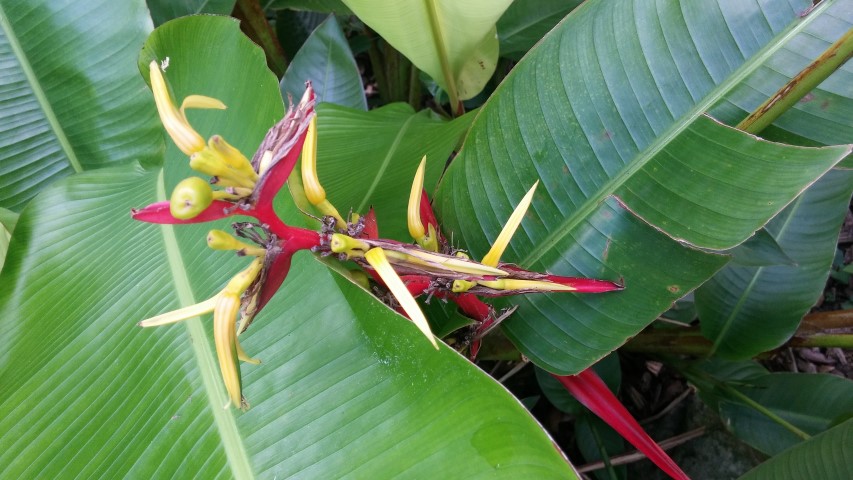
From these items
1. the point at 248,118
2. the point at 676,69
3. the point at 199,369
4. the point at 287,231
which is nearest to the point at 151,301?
the point at 199,369

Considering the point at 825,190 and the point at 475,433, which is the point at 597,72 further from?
the point at 825,190

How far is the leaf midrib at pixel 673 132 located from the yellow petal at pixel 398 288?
0.99 ft

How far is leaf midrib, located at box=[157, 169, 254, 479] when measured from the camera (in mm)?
505

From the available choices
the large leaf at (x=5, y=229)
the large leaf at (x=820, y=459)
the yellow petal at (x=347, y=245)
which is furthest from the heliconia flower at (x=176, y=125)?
the large leaf at (x=820, y=459)

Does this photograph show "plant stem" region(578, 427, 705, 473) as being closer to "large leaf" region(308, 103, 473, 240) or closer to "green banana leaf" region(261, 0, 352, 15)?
"large leaf" region(308, 103, 473, 240)

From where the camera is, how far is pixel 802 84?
46 cm

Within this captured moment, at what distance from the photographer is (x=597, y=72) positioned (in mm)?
590

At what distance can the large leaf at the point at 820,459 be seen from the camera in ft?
1.98

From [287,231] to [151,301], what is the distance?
36 centimetres

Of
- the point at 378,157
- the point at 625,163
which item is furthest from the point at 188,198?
the point at 378,157

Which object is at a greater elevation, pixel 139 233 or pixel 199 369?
pixel 139 233

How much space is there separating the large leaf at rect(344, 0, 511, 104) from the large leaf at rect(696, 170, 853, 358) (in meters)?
0.56

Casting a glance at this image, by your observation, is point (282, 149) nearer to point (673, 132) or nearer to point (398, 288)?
point (398, 288)

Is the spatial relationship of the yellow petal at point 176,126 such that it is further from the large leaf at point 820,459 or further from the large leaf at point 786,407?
the large leaf at point 786,407
